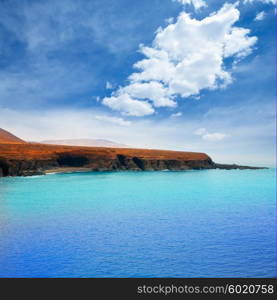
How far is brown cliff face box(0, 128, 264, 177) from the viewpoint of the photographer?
83.8 meters

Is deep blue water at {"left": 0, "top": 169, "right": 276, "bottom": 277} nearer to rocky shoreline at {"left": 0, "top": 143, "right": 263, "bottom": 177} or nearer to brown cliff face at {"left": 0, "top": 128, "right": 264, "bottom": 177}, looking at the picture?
brown cliff face at {"left": 0, "top": 128, "right": 264, "bottom": 177}

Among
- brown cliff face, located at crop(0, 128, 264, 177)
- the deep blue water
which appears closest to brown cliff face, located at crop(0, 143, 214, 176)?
brown cliff face, located at crop(0, 128, 264, 177)

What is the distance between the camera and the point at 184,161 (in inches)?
5433

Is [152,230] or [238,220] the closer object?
[152,230]

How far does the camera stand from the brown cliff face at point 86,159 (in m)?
83.8

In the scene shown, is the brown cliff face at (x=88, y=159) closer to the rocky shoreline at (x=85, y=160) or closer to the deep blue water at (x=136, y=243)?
the rocky shoreline at (x=85, y=160)

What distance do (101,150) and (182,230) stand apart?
356 feet

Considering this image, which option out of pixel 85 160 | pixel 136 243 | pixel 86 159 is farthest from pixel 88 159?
pixel 136 243

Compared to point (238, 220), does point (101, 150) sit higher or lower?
higher

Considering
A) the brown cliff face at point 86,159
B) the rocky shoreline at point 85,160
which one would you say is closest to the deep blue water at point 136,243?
the brown cliff face at point 86,159
